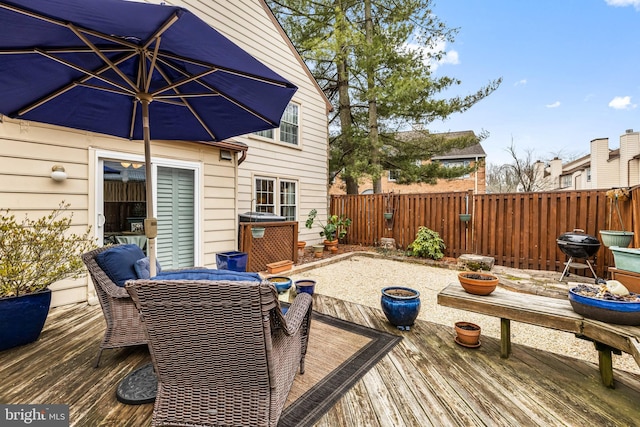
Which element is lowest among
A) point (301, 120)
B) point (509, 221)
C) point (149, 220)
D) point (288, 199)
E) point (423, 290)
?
point (423, 290)

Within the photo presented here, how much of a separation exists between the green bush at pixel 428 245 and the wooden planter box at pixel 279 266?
3403mm

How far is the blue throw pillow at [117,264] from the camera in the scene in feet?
7.19

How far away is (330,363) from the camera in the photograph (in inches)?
92.6

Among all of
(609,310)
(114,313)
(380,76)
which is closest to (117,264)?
(114,313)

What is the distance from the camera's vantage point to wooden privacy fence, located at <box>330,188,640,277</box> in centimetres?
520

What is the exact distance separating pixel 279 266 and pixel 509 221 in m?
5.33

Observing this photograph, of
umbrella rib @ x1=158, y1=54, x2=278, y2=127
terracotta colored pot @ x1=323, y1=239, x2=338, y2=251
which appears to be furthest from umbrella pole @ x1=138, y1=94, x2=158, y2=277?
terracotta colored pot @ x1=323, y1=239, x2=338, y2=251

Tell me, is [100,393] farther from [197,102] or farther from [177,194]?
[177,194]

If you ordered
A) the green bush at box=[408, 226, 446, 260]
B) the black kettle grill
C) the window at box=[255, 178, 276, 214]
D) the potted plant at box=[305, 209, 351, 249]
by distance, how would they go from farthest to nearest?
the potted plant at box=[305, 209, 351, 249]
the green bush at box=[408, 226, 446, 260]
the window at box=[255, 178, 276, 214]
the black kettle grill

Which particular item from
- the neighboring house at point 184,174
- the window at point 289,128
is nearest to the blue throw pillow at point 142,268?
the neighboring house at point 184,174

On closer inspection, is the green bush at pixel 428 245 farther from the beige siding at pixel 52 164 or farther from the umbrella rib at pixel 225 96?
the beige siding at pixel 52 164

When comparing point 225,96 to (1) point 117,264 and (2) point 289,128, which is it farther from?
(2) point 289,128

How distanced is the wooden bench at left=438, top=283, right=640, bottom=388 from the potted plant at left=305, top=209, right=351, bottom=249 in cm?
517

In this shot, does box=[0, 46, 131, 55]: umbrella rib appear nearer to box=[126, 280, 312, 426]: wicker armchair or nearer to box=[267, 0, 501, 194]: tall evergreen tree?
box=[126, 280, 312, 426]: wicker armchair
